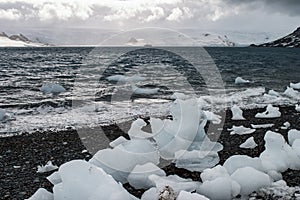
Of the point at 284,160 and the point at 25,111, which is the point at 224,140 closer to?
the point at 284,160

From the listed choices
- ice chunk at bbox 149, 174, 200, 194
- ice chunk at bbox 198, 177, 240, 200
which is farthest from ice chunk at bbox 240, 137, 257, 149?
ice chunk at bbox 198, 177, 240, 200

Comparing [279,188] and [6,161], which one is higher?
[279,188]

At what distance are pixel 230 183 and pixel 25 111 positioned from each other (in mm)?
10270

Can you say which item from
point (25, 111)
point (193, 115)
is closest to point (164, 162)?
point (193, 115)

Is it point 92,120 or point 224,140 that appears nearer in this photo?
point 224,140

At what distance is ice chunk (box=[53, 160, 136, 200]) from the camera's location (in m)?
3.99

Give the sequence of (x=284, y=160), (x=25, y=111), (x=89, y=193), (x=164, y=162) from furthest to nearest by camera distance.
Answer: (x=25, y=111)
(x=164, y=162)
(x=284, y=160)
(x=89, y=193)

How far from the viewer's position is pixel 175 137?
6.29 meters

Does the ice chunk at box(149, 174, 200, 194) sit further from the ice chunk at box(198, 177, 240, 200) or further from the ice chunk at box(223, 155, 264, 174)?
the ice chunk at box(223, 155, 264, 174)

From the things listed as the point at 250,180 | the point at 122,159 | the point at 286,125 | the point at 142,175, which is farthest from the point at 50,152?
the point at 286,125

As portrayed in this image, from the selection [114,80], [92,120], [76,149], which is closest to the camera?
[76,149]

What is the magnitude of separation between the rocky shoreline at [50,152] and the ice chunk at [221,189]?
0.81m

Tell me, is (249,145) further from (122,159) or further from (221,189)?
(122,159)

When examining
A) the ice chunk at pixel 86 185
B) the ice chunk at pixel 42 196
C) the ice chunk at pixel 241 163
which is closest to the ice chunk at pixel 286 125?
the ice chunk at pixel 241 163
